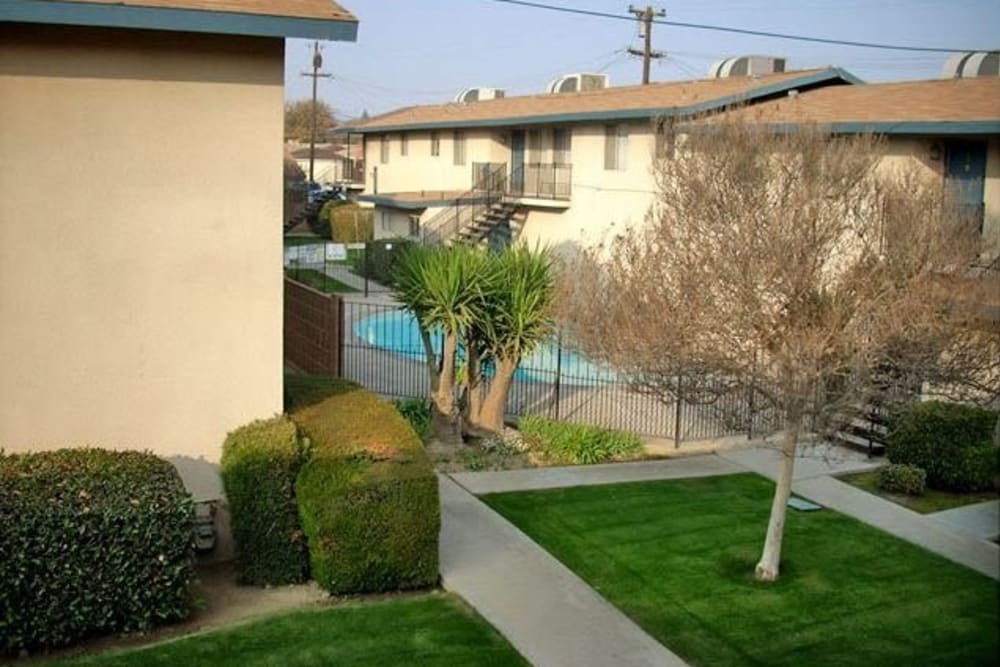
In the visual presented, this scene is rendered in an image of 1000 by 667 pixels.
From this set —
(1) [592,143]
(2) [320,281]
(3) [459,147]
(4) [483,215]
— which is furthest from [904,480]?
(3) [459,147]

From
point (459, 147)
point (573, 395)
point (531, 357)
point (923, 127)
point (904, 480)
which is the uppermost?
point (459, 147)

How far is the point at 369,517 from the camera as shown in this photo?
9812 mm

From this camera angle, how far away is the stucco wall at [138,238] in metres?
9.85

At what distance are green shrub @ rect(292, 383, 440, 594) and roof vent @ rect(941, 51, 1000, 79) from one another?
16.6 meters

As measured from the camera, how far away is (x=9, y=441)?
9969mm

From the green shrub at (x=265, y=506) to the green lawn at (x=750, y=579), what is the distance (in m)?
2.76

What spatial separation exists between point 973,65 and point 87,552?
1980 cm

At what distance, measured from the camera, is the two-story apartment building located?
18.0 meters

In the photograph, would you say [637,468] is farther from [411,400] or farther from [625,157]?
[625,157]

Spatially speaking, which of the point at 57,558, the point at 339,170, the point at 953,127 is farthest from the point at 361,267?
the point at 339,170

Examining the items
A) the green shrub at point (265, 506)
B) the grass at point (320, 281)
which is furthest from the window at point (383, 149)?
the green shrub at point (265, 506)

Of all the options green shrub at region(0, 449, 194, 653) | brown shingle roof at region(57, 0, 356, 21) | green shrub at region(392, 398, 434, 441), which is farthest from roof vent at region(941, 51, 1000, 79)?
green shrub at region(0, 449, 194, 653)

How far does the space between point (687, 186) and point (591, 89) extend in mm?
29612

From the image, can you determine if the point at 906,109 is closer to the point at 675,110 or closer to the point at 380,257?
the point at 675,110
